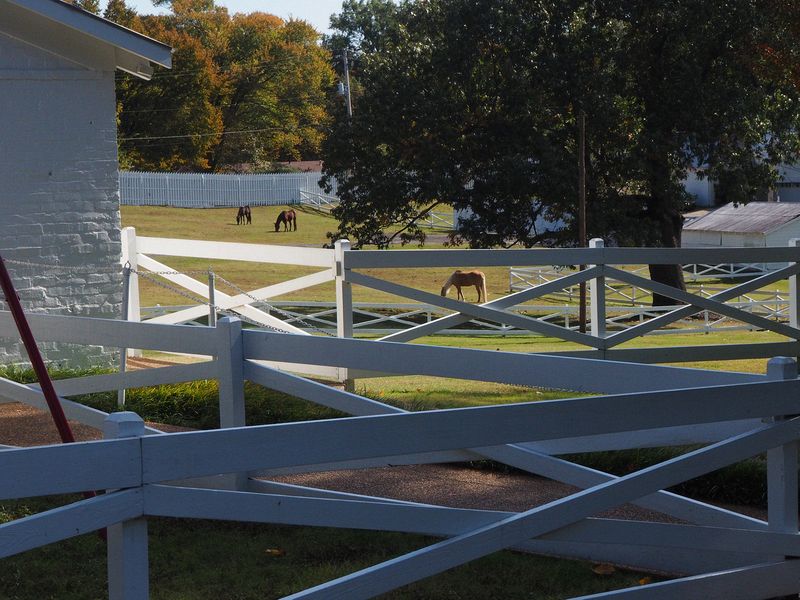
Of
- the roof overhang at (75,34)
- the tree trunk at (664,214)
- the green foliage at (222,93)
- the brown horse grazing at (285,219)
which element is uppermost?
the green foliage at (222,93)

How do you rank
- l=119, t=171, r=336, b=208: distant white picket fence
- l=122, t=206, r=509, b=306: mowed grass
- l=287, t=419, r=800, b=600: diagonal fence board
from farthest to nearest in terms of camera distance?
l=119, t=171, r=336, b=208: distant white picket fence < l=122, t=206, r=509, b=306: mowed grass < l=287, t=419, r=800, b=600: diagonal fence board

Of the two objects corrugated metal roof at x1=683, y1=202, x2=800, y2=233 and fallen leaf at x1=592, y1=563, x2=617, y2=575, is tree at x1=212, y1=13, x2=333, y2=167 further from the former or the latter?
fallen leaf at x1=592, y1=563, x2=617, y2=575

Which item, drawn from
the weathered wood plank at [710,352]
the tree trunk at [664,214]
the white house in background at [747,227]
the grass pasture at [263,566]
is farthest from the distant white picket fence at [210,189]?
the grass pasture at [263,566]

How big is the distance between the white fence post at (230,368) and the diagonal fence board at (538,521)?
72.6 inches

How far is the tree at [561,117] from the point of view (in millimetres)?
25531

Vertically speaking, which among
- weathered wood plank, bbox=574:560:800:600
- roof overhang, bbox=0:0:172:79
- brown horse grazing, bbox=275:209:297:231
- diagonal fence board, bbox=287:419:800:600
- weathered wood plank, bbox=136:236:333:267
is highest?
roof overhang, bbox=0:0:172:79

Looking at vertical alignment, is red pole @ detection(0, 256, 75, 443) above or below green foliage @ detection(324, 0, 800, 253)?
below

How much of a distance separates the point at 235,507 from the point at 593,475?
190 cm

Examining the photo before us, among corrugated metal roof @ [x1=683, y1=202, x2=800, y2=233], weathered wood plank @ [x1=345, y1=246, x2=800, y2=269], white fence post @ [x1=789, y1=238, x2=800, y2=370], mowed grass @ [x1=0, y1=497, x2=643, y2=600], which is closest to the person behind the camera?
mowed grass @ [x1=0, y1=497, x2=643, y2=600]

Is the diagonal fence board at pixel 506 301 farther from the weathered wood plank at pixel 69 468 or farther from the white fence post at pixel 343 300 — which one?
the weathered wood plank at pixel 69 468

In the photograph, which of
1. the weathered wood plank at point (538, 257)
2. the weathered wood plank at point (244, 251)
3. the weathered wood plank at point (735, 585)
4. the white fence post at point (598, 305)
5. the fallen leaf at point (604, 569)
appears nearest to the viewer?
the weathered wood plank at point (735, 585)

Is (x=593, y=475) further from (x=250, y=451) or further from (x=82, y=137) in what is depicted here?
(x=82, y=137)

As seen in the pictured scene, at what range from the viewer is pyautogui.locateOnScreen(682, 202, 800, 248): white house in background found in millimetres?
44562

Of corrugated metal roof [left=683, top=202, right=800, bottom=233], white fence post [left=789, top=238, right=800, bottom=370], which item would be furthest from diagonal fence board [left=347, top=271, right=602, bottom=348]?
corrugated metal roof [left=683, top=202, right=800, bottom=233]
